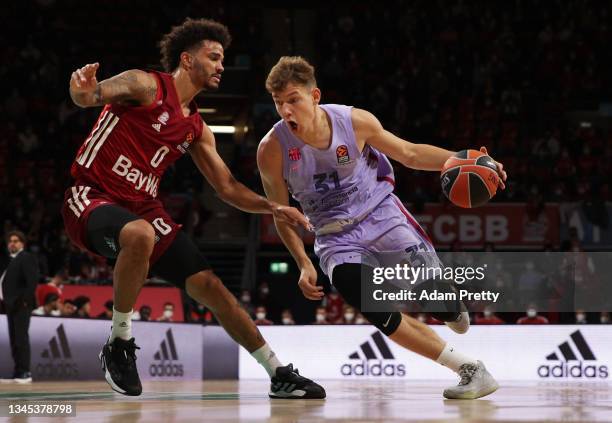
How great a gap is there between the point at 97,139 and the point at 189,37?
0.85 m

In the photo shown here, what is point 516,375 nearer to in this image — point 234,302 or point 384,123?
point 234,302

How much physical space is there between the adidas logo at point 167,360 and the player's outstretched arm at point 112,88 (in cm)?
728

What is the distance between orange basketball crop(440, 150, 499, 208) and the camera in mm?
5559

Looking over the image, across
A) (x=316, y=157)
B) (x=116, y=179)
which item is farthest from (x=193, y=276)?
(x=316, y=157)

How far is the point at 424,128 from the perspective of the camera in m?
19.8

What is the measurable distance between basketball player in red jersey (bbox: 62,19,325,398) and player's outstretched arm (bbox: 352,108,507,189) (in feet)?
2.84

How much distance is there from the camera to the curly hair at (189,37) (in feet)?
19.1

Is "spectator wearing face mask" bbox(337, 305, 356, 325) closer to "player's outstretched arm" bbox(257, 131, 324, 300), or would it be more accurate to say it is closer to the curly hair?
"player's outstretched arm" bbox(257, 131, 324, 300)

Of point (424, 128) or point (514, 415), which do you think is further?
point (424, 128)

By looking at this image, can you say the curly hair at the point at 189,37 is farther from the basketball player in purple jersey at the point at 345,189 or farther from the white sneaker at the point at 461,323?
the white sneaker at the point at 461,323

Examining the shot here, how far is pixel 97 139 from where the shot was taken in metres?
5.47

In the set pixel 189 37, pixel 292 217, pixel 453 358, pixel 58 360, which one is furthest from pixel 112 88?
pixel 58 360

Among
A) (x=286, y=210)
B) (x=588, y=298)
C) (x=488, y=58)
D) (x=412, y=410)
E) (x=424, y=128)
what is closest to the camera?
(x=412, y=410)

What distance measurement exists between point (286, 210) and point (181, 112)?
3.00ft
